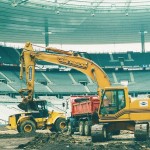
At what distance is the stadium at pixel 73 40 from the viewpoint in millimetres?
54856

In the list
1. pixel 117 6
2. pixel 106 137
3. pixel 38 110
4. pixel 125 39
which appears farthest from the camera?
pixel 125 39

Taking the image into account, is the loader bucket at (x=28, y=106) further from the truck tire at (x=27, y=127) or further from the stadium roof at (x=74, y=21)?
the stadium roof at (x=74, y=21)

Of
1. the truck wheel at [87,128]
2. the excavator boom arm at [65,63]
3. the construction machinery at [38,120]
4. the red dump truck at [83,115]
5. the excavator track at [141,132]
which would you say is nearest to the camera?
the excavator track at [141,132]

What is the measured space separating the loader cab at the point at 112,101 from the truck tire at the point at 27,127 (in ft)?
30.6

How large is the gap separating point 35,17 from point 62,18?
13.7 feet

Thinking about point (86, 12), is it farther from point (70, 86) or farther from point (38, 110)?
point (38, 110)

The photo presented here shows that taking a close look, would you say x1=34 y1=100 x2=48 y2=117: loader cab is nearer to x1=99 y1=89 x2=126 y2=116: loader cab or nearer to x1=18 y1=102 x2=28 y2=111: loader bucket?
x1=18 y1=102 x2=28 y2=111: loader bucket

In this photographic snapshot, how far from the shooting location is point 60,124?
1118 inches

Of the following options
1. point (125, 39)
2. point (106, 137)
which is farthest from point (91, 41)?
point (106, 137)

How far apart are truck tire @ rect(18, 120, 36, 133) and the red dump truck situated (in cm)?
251

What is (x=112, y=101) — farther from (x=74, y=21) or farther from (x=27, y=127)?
(x=74, y=21)

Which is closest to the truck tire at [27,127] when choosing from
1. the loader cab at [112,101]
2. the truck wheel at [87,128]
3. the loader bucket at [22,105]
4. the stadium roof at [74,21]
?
the loader bucket at [22,105]

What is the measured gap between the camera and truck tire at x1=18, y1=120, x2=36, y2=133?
26.6 meters

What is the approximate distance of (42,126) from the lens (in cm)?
2803
